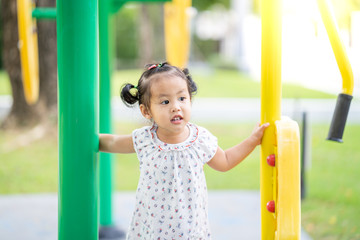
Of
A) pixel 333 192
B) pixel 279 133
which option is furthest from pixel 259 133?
pixel 333 192

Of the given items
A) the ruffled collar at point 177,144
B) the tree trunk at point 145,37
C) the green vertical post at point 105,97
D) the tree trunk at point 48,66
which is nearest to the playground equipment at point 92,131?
the ruffled collar at point 177,144

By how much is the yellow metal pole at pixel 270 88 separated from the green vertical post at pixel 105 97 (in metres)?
1.21

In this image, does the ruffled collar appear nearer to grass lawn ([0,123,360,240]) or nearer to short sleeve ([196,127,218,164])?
short sleeve ([196,127,218,164])

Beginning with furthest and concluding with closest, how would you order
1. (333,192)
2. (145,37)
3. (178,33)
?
(145,37), (333,192), (178,33)

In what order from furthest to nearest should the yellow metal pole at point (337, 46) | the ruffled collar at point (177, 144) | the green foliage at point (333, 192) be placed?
the green foliage at point (333, 192)
the ruffled collar at point (177, 144)
the yellow metal pole at point (337, 46)

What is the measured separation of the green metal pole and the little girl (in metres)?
0.17

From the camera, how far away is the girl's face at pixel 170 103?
1607 millimetres

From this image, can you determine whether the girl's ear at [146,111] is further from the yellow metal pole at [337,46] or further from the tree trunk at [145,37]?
the tree trunk at [145,37]

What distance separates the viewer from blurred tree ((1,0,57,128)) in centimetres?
632

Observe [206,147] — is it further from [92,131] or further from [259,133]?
[92,131]

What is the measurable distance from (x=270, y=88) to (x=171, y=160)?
0.43 m

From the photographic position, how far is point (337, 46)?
1521 mm

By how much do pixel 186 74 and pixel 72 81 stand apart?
424 millimetres

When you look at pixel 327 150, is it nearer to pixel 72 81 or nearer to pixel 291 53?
pixel 72 81
